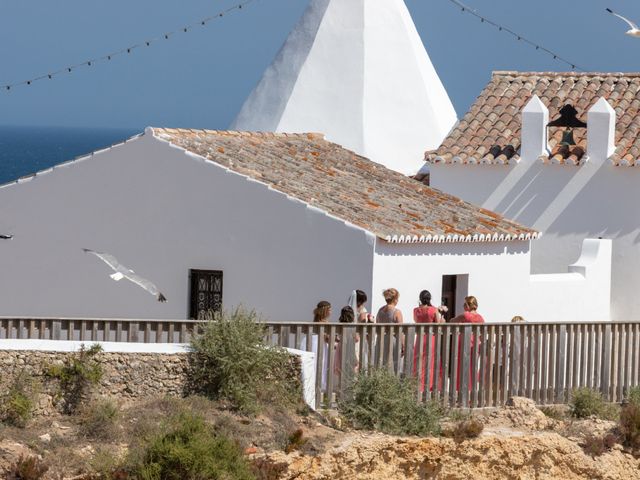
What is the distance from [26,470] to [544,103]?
18496mm

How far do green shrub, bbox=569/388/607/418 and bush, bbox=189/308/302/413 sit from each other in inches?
160

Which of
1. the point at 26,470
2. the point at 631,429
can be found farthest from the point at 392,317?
the point at 26,470

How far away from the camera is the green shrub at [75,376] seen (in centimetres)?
1430

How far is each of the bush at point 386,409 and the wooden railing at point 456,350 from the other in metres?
0.49

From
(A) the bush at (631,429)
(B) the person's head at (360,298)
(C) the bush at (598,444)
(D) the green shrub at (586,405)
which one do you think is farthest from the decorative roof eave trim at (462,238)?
(C) the bush at (598,444)

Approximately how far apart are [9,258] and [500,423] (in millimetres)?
9252

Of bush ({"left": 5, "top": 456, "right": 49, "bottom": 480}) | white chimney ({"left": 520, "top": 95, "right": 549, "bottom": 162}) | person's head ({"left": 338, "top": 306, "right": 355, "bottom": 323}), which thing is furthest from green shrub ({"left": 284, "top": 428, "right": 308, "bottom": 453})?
white chimney ({"left": 520, "top": 95, "right": 549, "bottom": 162})

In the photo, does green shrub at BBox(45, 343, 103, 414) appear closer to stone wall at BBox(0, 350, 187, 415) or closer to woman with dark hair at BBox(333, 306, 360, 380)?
stone wall at BBox(0, 350, 187, 415)

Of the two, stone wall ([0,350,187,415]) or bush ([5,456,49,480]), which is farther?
stone wall ([0,350,187,415])

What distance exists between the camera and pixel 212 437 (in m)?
13.6

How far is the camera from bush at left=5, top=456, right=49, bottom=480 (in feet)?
42.6

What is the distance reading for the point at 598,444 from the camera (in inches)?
640

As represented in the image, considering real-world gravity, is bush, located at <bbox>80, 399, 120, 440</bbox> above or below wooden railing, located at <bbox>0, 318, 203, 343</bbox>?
below

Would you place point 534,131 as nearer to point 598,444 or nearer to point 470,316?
point 470,316
